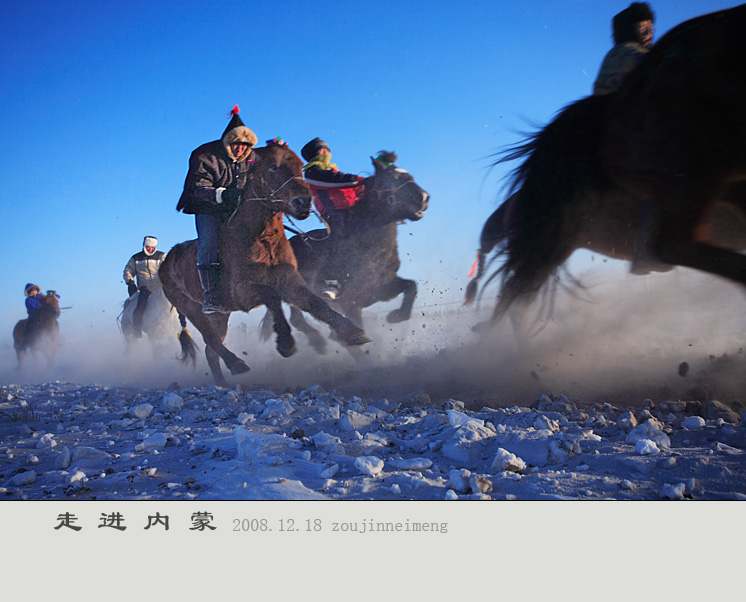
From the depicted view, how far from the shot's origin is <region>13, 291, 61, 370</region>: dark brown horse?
11.5 feet

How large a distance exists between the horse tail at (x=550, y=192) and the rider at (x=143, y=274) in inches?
122

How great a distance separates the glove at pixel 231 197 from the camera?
373 cm

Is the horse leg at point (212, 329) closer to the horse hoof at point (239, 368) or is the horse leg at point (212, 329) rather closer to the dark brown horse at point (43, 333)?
the horse hoof at point (239, 368)

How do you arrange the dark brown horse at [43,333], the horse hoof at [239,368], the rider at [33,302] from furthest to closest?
the horse hoof at [239,368] < the dark brown horse at [43,333] < the rider at [33,302]

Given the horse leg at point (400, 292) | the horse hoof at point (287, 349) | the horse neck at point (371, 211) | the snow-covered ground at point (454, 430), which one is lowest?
the snow-covered ground at point (454, 430)

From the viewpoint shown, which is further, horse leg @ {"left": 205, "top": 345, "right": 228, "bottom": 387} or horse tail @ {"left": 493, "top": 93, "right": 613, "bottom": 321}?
horse leg @ {"left": 205, "top": 345, "right": 228, "bottom": 387}

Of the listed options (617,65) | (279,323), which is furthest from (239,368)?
(617,65)

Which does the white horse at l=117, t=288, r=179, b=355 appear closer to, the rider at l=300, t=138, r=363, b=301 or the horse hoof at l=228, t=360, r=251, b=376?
the horse hoof at l=228, t=360, r=251, b=376

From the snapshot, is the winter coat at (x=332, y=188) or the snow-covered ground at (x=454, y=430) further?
the winter coat at (x=332, y=188)

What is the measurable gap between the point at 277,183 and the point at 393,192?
1351 mm

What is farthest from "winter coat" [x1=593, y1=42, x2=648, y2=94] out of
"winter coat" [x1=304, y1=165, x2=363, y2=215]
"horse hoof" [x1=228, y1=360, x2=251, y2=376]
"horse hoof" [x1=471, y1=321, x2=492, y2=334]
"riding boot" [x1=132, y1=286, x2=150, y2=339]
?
"riding boot" [x1=132, y1=286, x2=150, y2=339]

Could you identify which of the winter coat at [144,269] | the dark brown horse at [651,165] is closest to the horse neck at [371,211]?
the dark brown horse at [651,165]

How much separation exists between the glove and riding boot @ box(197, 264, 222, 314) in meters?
0.55
